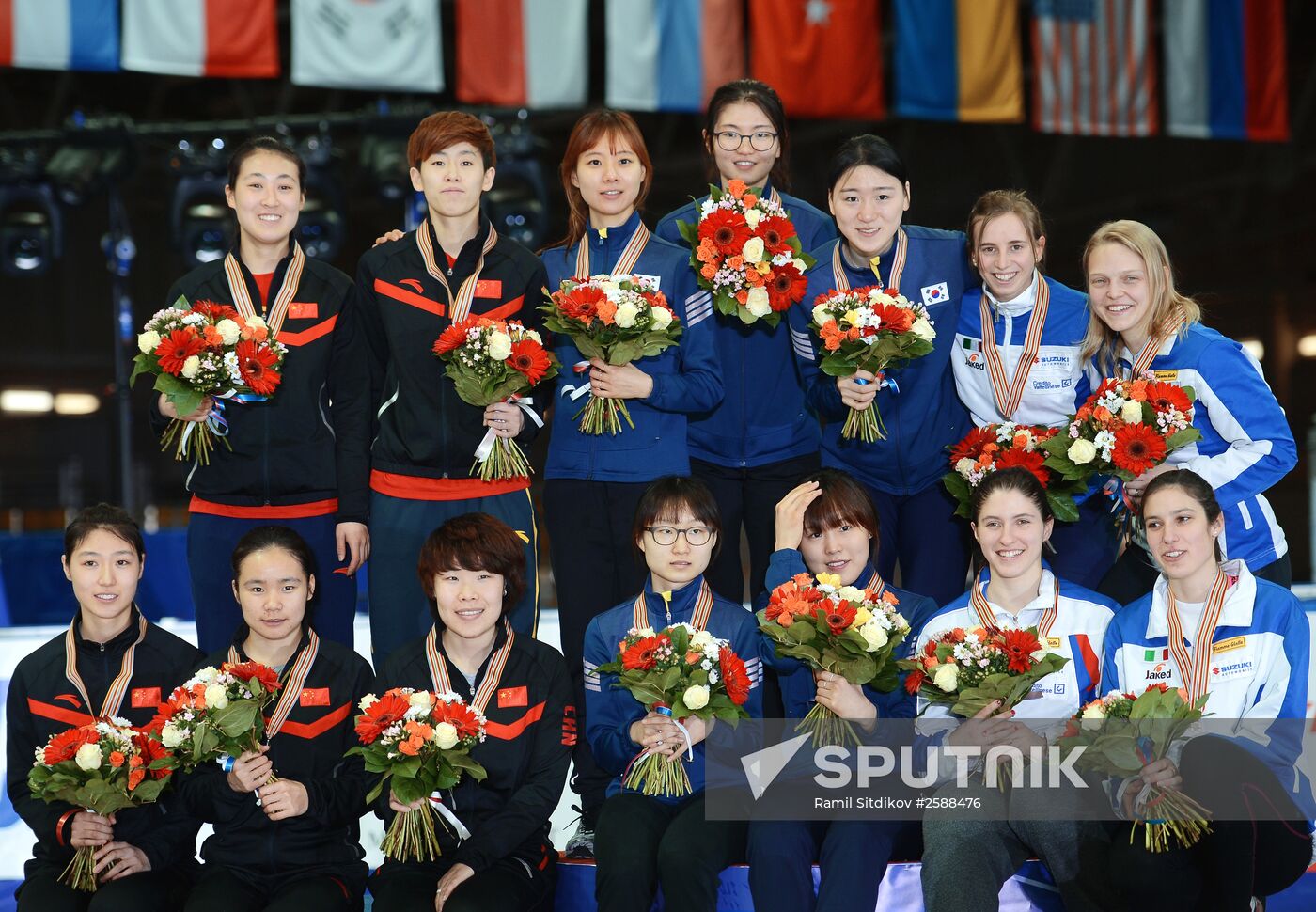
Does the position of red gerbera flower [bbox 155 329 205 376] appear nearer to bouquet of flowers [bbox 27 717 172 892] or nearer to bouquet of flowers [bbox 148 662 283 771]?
bouquet of flowers [bbox 148 662 283 771]

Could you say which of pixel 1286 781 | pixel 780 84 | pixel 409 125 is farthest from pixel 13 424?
pixel 1286 781

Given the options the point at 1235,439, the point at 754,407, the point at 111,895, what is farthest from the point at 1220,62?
the point at 111,895

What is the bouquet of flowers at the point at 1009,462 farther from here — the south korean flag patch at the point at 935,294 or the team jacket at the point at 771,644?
the south korean flag patch at the point at 935,294

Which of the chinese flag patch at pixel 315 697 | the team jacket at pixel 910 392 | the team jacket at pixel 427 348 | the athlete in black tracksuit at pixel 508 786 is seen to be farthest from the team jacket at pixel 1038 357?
the chinese flag patch at pixel 315 697

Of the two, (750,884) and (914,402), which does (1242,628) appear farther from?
(750,884)

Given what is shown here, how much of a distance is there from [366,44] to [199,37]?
3.79 ft

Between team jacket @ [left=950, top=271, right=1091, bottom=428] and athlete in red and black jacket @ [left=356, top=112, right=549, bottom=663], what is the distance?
1594 mm

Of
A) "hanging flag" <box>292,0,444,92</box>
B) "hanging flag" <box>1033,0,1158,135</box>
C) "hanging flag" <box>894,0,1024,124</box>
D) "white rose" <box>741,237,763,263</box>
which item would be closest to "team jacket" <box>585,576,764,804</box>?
"white rose" <box>741,237,763,263</box>

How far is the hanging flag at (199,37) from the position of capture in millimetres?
9289

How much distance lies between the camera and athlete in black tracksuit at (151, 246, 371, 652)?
4.70m

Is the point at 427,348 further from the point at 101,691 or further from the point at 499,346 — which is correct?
the point at 101,691

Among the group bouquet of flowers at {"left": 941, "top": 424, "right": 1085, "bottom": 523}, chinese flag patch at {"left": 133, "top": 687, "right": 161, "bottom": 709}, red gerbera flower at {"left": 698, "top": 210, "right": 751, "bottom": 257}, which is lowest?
chinese flag patch at {"left": 133, "top": 687, "right": 161, "bottom": 709}

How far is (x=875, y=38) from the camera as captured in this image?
10617 mm

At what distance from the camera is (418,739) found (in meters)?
3.76
